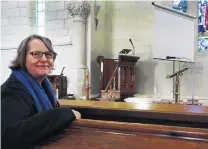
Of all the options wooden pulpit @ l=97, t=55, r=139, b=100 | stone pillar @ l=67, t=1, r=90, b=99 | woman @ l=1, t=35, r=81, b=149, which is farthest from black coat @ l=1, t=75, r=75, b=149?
stone pillar @ l=67, t=1, r=90, b=99

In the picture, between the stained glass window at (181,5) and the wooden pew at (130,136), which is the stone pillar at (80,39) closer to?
the stained glass window at (181,5)

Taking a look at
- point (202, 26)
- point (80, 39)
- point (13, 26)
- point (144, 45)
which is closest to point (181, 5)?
point (202, 26)

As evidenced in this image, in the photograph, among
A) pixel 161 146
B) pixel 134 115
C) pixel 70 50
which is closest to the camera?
pixel 161 146

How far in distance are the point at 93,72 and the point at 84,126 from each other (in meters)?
4.85

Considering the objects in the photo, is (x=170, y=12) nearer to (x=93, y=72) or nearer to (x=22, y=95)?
(x=93, y=72)

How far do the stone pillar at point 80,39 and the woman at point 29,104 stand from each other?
4.29 m

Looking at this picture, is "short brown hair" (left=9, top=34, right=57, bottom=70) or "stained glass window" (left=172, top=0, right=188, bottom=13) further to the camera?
"stained glass window" (left=172, top=0, right=188, bottom=13)

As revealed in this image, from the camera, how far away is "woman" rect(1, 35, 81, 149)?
0.98m

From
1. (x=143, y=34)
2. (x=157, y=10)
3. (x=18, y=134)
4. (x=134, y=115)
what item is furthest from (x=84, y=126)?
(x=143, y=34)

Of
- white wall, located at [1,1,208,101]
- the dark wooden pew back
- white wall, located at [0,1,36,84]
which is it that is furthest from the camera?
white wall, located at [0,1,36,84]

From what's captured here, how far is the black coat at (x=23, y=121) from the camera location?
0.97m

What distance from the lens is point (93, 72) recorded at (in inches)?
233

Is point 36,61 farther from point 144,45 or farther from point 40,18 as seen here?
point 40,18

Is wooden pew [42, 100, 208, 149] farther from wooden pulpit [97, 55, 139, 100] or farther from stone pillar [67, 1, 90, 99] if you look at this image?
stone pillar [67, 1, 90, 99]
